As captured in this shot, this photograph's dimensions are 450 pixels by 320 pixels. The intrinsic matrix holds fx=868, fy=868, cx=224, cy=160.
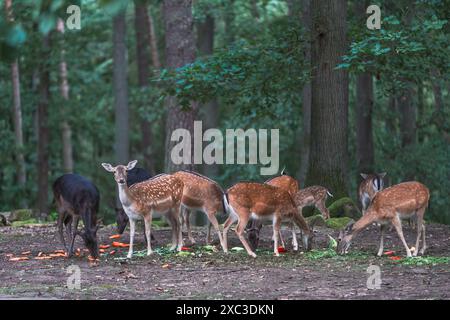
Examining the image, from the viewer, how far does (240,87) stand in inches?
630

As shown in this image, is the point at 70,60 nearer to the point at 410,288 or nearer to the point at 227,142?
the point at 227,142

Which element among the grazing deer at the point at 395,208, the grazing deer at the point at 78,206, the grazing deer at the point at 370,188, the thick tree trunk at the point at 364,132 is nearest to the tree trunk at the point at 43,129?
the thick tree trunk at the point at 364,132

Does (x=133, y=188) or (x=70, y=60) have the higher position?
(x=70, y=60)

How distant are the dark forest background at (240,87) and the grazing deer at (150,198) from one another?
7.35 ft

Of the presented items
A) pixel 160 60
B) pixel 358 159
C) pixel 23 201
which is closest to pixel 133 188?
pixel 358 159

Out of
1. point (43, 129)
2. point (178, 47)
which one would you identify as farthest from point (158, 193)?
point (43, 129)

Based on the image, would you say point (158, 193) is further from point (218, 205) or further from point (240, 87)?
point (240, 87)

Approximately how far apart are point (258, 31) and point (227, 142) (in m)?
4.44

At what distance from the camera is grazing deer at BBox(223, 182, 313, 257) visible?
36.6ft

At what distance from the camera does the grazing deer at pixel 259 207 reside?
11.2 m

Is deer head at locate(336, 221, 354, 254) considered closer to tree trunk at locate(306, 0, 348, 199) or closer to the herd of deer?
the herd of deer

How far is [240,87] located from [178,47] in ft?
5.64
